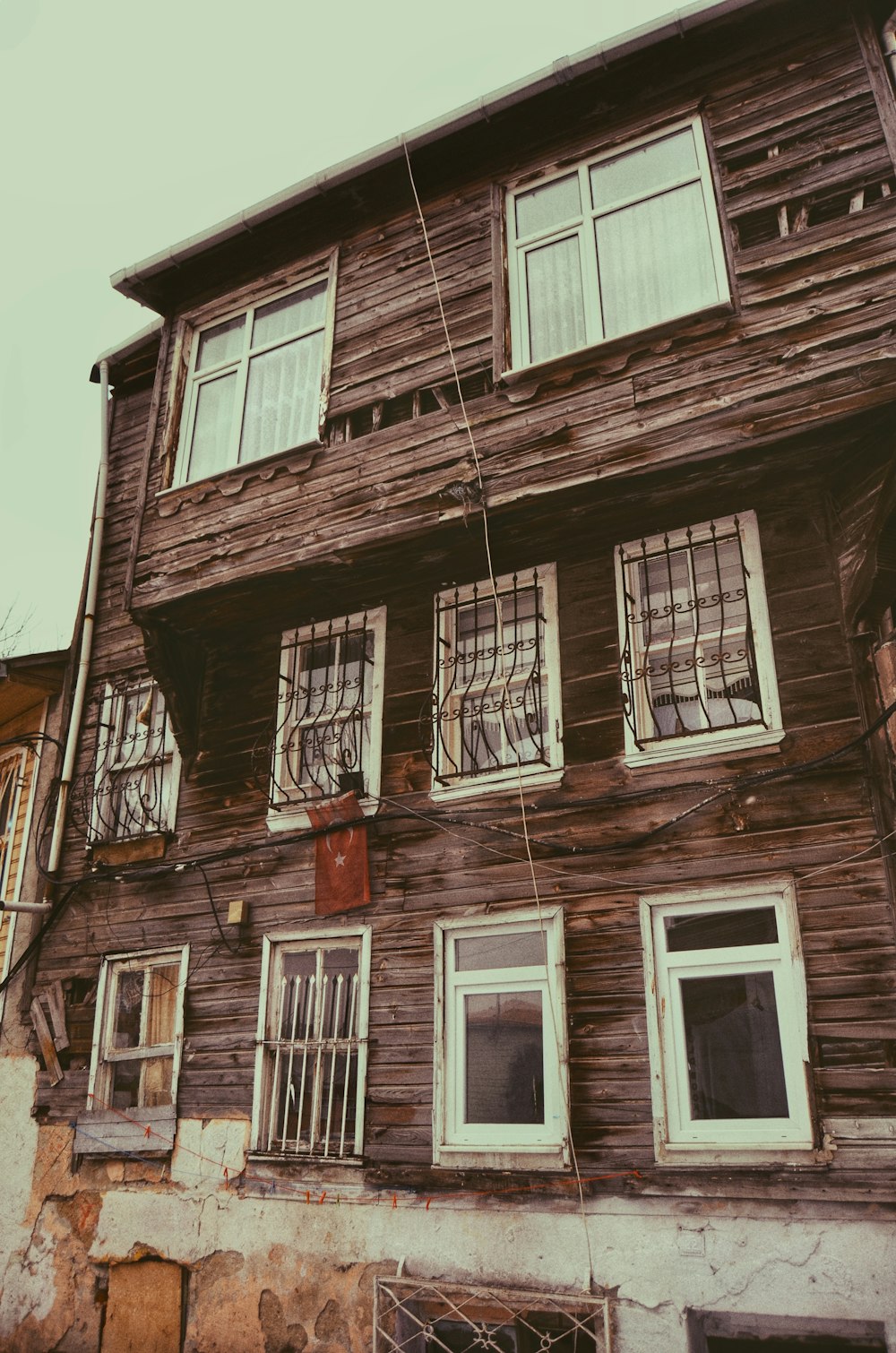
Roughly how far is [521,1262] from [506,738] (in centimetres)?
378

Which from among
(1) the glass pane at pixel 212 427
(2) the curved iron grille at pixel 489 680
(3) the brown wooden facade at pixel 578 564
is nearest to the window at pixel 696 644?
(3) the brown wooden facade at pixel 578 564

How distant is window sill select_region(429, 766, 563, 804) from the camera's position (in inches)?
322

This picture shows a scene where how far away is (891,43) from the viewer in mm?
7895

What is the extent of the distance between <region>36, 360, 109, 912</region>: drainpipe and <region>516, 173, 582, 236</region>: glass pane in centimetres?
608

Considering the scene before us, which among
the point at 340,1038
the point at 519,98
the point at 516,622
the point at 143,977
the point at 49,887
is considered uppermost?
the point at 519,98

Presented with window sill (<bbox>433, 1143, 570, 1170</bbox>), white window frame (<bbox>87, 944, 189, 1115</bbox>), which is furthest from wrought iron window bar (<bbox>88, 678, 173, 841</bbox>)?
window sill (<bbox>433, 1143, 570, 1170</bbox>)

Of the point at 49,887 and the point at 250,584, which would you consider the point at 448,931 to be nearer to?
the point at 250,584

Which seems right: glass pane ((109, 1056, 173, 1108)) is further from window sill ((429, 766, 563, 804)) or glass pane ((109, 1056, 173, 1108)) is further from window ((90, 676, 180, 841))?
window sill ((429, 766, 563, 804))

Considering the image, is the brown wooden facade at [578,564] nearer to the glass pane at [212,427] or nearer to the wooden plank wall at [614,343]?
the wooden plank wall at [614,343]

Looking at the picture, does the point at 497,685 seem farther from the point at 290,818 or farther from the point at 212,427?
the point at 212,427

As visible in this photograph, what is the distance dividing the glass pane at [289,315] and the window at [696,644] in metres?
4.23

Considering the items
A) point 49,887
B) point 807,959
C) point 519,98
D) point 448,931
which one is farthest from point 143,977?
point 519,98

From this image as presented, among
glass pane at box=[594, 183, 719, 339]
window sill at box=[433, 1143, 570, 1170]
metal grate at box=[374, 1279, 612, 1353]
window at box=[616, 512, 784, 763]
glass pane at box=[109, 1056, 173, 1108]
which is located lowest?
metal grate at box=[374, 1279, 612, 1353]

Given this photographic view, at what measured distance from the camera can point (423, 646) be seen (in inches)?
367
